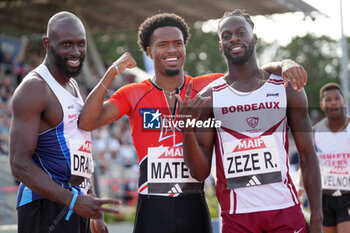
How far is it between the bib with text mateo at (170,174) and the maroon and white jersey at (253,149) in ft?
0.93

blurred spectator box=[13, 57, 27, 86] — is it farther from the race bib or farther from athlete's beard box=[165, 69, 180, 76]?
athlete's beard box=[165, 69, 180, 76]

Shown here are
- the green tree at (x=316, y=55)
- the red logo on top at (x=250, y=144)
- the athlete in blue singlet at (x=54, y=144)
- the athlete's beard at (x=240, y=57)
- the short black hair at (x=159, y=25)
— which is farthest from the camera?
the green tree at (x=316, y=55)

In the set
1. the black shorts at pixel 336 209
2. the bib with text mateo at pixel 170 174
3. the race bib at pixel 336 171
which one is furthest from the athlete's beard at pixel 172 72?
the black shorts at pixel 336 209

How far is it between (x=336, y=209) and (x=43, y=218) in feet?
13.2

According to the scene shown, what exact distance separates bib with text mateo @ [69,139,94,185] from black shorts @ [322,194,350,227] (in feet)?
11.9

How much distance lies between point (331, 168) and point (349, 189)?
1.12ft

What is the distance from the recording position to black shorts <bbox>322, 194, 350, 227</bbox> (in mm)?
6268

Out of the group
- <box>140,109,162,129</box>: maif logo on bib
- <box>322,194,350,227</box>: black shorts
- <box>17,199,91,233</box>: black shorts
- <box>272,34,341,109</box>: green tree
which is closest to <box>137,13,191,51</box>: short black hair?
<box>140,109,162,129</box>: maif logo on bib

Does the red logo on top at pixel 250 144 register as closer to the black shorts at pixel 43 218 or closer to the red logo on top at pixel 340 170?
the black shorts at pixel 43 218

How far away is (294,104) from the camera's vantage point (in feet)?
12.4

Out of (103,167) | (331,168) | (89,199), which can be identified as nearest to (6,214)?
(103,167)

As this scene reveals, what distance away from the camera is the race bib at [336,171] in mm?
6309

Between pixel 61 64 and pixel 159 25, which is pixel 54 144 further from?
pixel 159 25

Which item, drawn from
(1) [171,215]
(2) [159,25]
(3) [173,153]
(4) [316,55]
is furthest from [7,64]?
(4) [316,55]
